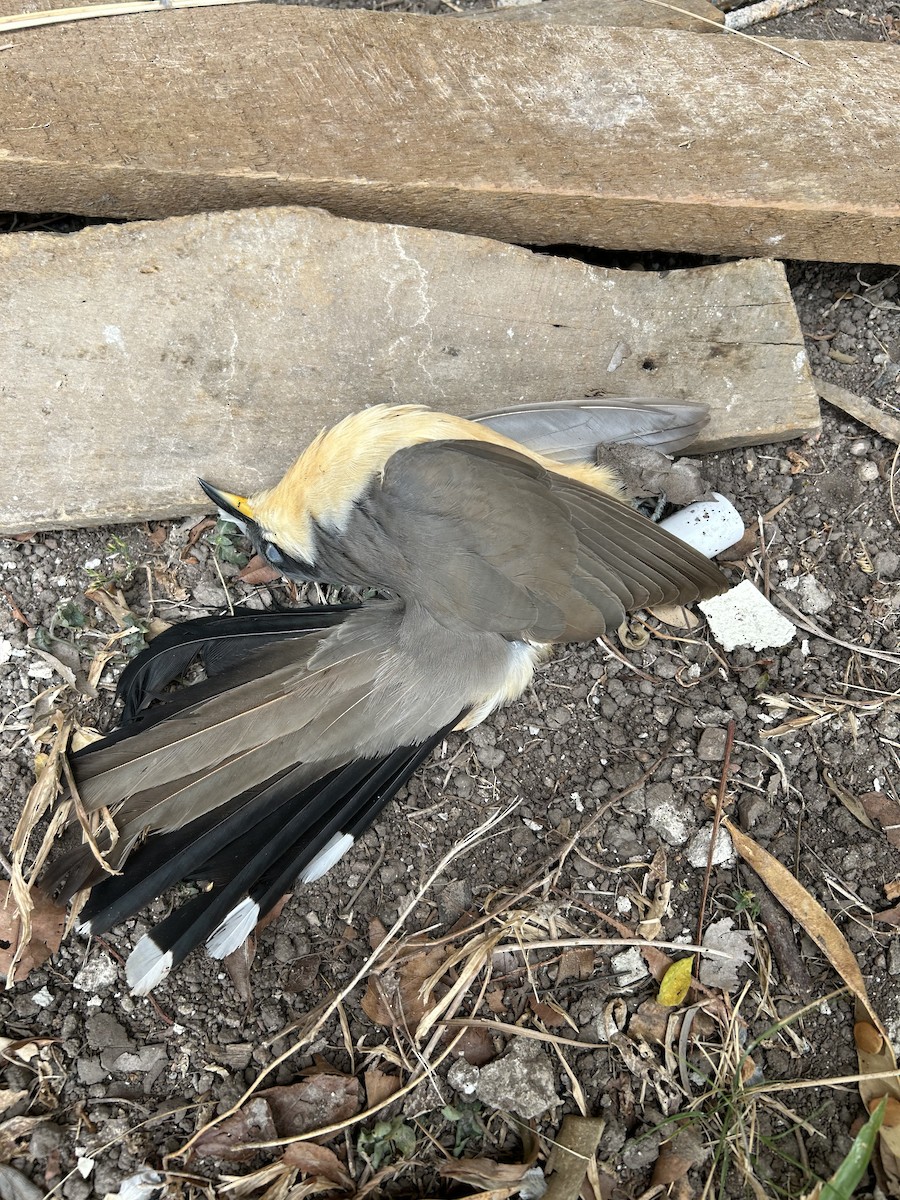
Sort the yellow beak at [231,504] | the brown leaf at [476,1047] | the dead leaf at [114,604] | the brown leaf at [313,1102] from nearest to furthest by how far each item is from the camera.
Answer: the brown leaf at [313,1102] → the brown leaf at [476,1047] → the yellow beak at [231,504] → the dead leaf at [114,604]

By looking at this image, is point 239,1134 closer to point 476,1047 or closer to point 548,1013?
point 476,1047

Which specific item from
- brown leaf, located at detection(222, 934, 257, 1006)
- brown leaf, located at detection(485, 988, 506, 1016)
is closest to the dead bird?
brown leaf, located at detection(222, 934, 257, 1006)

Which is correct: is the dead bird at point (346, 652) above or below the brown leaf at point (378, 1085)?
above

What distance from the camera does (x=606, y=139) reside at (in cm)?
297

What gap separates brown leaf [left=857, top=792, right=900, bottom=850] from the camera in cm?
286

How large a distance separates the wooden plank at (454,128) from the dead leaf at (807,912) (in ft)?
7.10

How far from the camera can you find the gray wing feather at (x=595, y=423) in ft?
9.59

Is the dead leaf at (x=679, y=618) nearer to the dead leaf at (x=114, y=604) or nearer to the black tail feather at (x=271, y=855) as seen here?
the black tail feather at (x=271, y=855)

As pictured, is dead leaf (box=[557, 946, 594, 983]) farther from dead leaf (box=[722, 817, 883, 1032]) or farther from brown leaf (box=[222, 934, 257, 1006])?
brown leaf (box=[222, 934, 257, 1006])

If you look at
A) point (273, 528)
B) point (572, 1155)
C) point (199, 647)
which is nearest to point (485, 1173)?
point (572, 1155)

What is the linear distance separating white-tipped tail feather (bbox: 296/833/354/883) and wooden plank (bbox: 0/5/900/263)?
216 centimetres

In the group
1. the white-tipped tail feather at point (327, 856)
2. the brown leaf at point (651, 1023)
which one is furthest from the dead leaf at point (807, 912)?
the white-tipped tail feather at point (327, 856)

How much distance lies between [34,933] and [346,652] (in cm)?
127

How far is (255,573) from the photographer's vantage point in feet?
10.3
